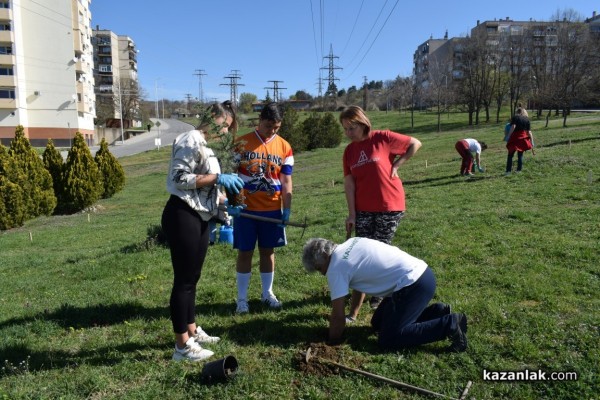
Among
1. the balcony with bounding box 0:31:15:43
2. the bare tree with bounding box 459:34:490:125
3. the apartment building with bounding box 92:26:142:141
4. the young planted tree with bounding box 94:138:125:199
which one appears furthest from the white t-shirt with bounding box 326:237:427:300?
the apartment building with bounding box 92:26:142:141

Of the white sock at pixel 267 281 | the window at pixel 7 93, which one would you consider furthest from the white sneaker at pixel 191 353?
the window at pixel 7 93

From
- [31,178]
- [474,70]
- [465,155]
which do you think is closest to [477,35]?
[474,70]

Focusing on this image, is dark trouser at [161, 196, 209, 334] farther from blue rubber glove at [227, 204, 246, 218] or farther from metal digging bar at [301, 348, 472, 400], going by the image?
metal digging bar at [301, 348, 472, 400]

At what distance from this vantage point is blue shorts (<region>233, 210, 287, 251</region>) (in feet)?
14.8

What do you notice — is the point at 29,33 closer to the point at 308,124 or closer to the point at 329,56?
the point at 308,124

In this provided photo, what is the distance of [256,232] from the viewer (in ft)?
14.9

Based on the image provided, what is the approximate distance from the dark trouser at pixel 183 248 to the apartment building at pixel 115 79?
7047 centimetres

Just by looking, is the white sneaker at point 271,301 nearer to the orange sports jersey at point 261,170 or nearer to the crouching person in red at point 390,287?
the orange sports jersey at point 261,170

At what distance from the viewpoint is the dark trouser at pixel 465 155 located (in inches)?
Answer: 518

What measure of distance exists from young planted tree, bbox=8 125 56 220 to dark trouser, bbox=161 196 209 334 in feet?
45.9

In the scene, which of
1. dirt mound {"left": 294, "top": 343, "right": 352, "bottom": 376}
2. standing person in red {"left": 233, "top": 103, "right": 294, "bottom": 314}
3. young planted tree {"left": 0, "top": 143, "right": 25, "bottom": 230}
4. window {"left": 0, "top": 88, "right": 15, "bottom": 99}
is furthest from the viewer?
window {"left": 0, "top": 88, "right": 15, "bottom": 99}

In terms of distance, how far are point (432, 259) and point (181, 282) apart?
355cm

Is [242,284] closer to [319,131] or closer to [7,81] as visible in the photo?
[319,131]

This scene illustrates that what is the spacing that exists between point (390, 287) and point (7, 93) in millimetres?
58061
